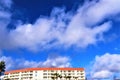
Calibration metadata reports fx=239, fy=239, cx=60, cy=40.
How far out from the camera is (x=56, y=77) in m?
194

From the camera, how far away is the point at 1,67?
142 meters

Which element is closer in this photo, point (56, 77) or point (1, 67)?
point (1, 67)

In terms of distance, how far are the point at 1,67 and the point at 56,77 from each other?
63.0 metres
